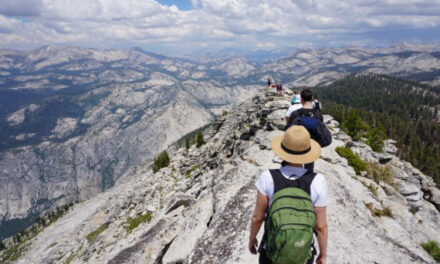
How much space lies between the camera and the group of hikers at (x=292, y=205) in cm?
555

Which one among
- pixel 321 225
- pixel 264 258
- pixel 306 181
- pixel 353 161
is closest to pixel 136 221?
pixel 353 161

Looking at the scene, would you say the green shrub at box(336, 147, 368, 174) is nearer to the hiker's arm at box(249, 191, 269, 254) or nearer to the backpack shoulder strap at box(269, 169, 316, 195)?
the backpack shoulder strap at box(269, 169, 316, 195)

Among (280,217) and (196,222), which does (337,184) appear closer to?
(196,222)

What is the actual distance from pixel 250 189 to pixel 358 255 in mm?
6606

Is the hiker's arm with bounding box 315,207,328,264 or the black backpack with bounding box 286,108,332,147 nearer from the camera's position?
the hiker's arm with bounding box 315,207,328,264

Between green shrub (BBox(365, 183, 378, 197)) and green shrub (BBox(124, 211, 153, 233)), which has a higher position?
green shrub (BBox(365, 183, 378, 197))

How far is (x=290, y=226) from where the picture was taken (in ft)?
18.0

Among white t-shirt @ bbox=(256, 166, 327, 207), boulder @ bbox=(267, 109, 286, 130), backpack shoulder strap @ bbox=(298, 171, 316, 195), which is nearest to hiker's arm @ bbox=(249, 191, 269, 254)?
white t-shirt @ bbox=(256, 166, 327, 207)

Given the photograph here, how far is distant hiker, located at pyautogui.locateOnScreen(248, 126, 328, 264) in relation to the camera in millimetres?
5555

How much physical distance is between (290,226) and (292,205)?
456mm

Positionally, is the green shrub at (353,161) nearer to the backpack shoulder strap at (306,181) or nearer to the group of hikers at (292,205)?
the group of hikers at (292,205)

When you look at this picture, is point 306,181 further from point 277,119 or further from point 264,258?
point 277,119

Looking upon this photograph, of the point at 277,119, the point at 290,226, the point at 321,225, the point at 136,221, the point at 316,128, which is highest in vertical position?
the point at 316,128

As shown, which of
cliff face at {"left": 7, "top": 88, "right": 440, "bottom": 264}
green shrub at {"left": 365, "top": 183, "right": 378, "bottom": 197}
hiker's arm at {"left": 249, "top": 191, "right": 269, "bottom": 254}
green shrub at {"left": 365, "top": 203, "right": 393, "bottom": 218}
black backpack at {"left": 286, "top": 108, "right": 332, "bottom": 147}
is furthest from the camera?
green shrub at {"left": 365, "top": 183, "right": 378, "bottom": 197}
